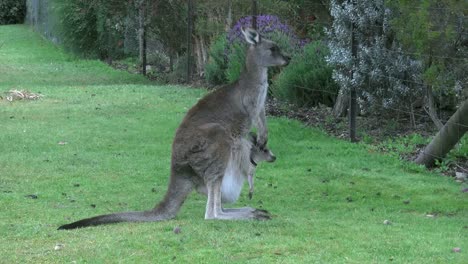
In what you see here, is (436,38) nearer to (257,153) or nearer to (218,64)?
(257,153)

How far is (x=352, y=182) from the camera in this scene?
9.55 meters

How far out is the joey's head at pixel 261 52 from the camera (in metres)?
8.16

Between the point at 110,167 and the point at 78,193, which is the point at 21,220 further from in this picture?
the point at 110,167

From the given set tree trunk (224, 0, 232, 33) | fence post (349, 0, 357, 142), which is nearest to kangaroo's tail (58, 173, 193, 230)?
fence post (349, 0, 357, 142)

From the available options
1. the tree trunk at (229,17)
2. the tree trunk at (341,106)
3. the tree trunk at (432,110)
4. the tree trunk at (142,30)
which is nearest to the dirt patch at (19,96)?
the tree trunk at (229,17)

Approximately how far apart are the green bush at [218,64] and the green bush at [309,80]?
2.80 metres

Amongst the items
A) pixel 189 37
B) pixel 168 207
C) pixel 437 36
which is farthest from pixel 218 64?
pixel 168 207

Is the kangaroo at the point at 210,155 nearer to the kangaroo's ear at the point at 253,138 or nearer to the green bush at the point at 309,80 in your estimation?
the kangaroo's ear at the point at 253,138

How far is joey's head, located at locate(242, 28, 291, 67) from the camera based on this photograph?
8156mm

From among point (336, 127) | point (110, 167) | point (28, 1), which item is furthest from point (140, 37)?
point (28, 1)

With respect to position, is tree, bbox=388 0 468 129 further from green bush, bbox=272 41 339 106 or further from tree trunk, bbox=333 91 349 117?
green bush, bbox=272 41 339 106

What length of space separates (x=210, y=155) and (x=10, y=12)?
36.5m

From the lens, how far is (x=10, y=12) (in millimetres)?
41531

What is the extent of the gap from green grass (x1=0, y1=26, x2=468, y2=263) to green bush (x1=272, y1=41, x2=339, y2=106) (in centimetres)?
87
